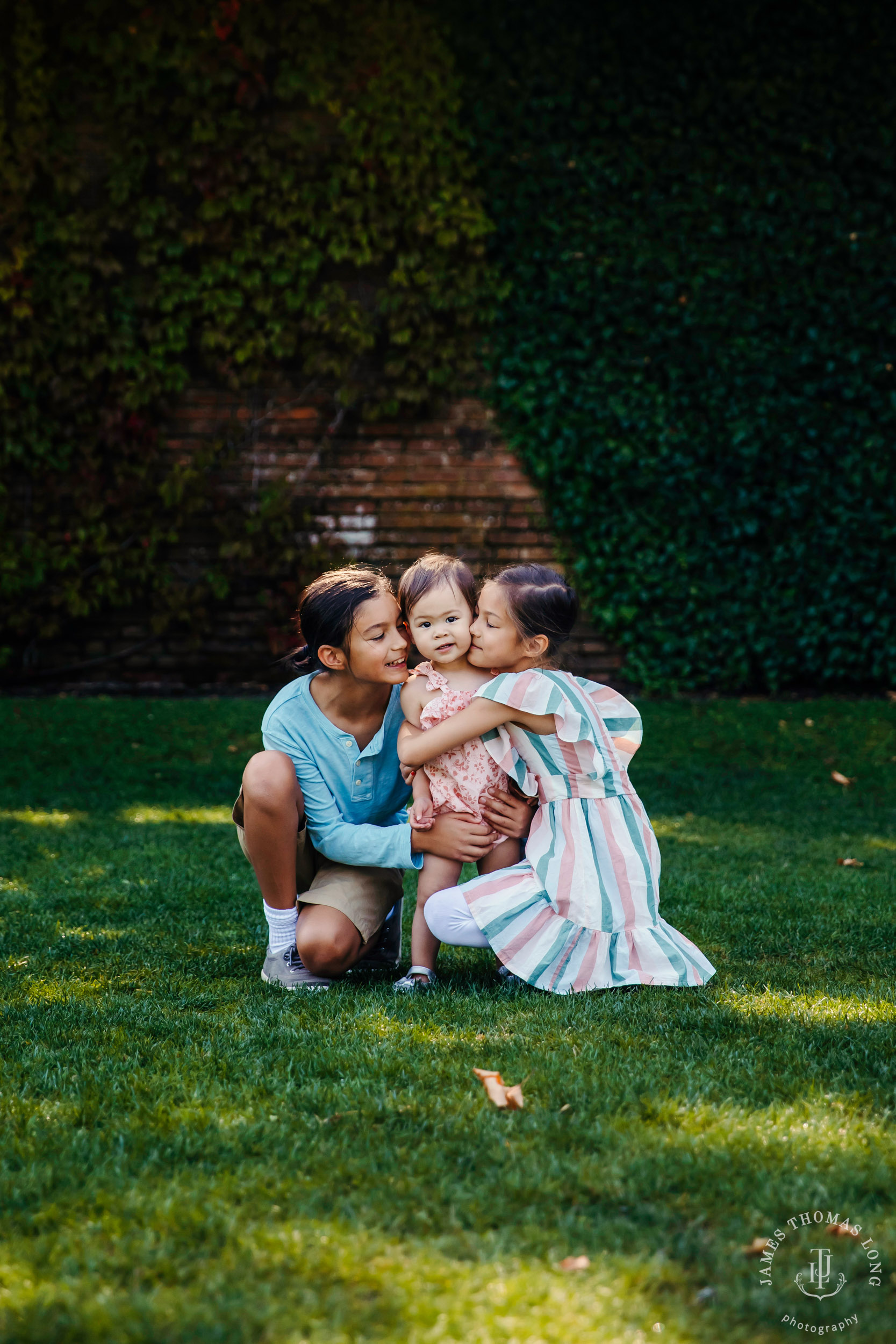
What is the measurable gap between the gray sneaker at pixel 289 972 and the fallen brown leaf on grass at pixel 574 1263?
4.87ft

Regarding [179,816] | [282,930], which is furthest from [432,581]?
[179,816]

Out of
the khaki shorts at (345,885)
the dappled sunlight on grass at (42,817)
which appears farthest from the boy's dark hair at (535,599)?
the dappled sunlight on grass at (42,817)

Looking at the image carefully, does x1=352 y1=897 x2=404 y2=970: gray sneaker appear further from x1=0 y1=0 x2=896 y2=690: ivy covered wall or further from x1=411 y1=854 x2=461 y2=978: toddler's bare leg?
x1=0 y1=0 x2=896 y2=690: ivy covered wall

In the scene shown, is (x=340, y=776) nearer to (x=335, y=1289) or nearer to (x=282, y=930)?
(x=282, y=930)

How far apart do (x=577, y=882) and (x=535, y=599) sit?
0.74m

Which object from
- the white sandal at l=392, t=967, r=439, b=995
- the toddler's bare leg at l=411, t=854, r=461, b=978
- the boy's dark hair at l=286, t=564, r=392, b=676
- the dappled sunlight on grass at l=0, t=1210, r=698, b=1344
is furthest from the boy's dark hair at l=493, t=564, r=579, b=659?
the dappled sunlight on grass at l=0, t=1210, r=698, b=1344

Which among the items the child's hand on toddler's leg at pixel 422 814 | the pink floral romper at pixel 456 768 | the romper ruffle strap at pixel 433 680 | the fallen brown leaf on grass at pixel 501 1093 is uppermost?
the romper ruffle strap at pixel 433 680

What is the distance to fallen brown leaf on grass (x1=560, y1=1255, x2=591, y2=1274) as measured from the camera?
1522 millimetres

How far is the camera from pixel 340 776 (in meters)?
3.13

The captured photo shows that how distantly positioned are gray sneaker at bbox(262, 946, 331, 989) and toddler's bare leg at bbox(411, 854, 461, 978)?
26 centimetres

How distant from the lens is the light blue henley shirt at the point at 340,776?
3.04 meters

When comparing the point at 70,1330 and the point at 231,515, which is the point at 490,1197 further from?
the point at 231,515

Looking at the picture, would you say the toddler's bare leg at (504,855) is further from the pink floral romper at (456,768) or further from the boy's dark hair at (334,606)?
the boy's dark hair at (334,606)

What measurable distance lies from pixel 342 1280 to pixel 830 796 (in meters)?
5.02
